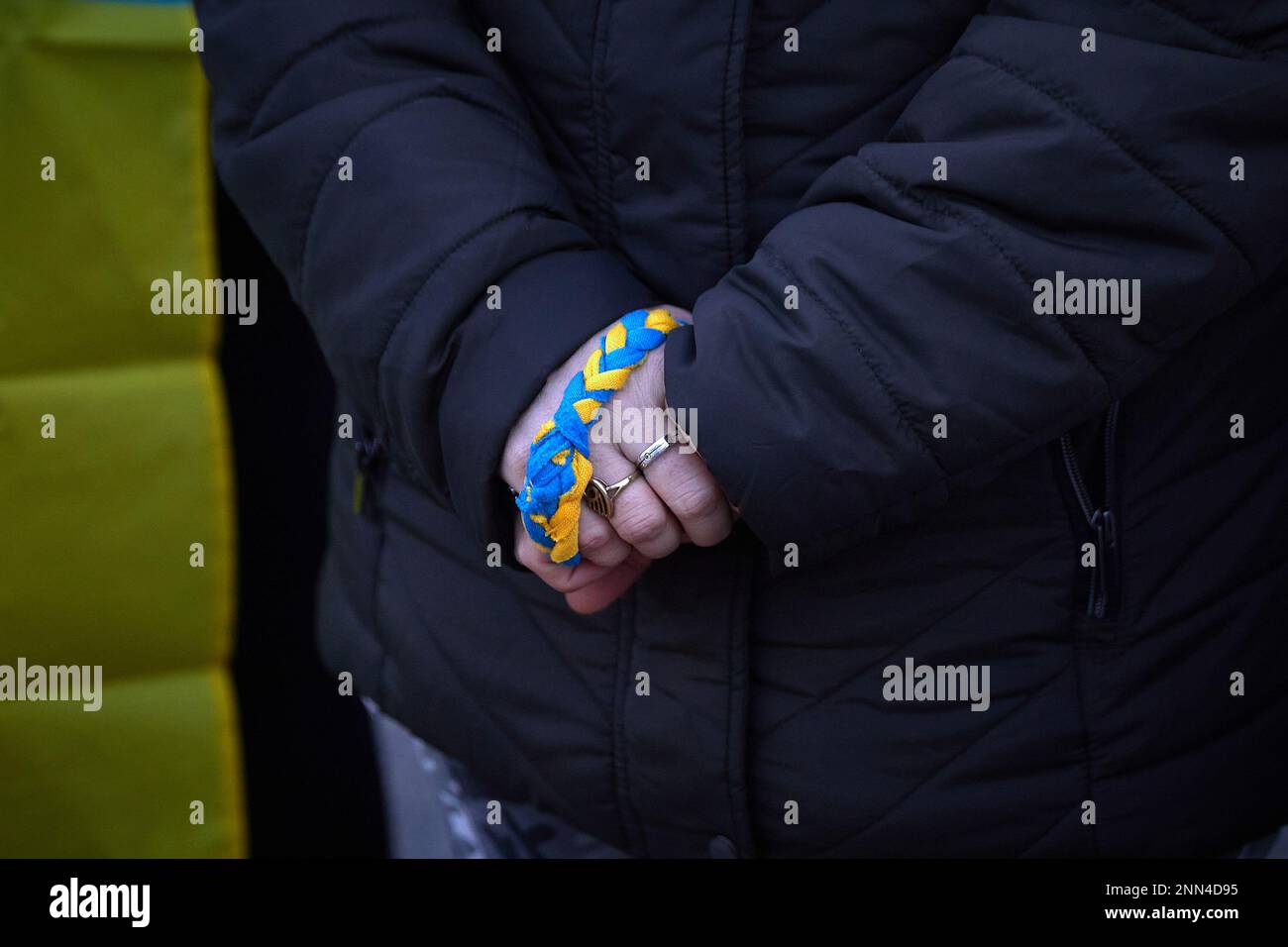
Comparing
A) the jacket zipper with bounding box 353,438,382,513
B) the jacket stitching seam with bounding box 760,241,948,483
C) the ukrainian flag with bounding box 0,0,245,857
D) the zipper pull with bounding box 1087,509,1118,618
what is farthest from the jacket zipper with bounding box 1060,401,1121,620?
the ukrainian flag with bounding box 0,0,245,857

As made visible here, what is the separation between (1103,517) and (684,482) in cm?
32

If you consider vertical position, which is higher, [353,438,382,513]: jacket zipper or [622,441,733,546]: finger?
[353,438,382,513]: jacket zipper

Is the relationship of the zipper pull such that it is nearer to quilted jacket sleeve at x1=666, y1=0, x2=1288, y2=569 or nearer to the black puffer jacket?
the black puffer jacket

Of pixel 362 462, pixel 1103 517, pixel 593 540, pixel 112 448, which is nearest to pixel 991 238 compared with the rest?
pixel 1103 517

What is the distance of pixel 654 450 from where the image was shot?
2.72 ft

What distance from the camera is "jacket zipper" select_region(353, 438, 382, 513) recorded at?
3.50ft

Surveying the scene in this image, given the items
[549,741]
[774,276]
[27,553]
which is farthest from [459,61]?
[27,553]

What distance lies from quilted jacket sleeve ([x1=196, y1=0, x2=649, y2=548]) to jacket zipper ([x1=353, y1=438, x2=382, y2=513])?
0.09 meters

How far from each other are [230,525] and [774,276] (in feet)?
3.71

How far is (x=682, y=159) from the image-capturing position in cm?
90

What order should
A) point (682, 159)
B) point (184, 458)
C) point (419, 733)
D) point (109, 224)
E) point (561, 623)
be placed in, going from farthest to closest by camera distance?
point (184, 458) → point (109, 224) → point (419, 733) → point (561, 623) → point (682, 159)

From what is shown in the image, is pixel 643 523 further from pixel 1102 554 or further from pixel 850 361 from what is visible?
pixel 1102 554

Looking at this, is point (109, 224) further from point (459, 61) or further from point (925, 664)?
point (925, 664)

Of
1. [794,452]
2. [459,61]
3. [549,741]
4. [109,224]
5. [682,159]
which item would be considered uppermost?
[109,224]
